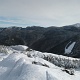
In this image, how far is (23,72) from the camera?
1259 cm

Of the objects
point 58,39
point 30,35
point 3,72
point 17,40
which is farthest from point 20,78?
point 30,35

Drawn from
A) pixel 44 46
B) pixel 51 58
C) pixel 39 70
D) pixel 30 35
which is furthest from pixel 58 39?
pixel 39 70

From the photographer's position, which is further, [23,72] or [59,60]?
[59,60]

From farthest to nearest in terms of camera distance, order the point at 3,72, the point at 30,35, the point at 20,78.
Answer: the point at 30,35 → the point at 3,72 → the point at 20,78

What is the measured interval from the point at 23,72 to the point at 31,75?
0.75 meters

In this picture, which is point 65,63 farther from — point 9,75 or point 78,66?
point 9,75

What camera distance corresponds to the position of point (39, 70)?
12836 millimetres

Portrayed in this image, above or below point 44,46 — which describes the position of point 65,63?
above

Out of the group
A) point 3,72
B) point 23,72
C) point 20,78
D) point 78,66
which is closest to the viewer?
point 20,78

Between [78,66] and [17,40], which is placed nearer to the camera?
[78,66]

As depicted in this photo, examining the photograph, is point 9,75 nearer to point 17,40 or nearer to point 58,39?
point 17,40

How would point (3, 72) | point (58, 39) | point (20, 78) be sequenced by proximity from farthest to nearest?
point (58, 39) → point (3, 72) → point (20, 78)

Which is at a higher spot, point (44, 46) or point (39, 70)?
point (39, 70)

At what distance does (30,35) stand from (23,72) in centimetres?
17452
